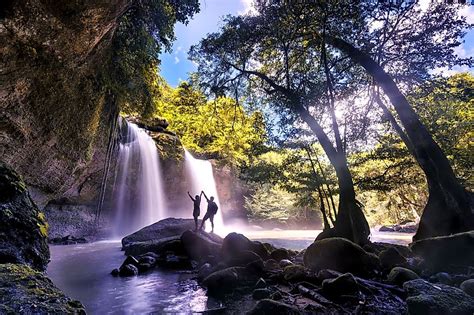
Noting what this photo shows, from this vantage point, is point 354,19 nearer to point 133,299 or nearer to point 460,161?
point 460,161

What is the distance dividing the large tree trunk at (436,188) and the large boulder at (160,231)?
9819mm

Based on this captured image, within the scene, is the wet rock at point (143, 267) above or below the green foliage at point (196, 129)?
below

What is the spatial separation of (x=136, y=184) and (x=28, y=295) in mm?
19665

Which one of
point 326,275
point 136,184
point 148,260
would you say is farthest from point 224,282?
point 136,184

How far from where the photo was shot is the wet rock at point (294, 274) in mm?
5730

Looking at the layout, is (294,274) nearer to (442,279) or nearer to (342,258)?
(342,258)

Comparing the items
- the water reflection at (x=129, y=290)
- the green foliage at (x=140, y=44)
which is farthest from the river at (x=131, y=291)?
the green foliage at (x=140, y=44)

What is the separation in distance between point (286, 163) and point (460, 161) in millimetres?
7062

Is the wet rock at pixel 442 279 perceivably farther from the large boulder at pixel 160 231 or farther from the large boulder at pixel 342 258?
the large boulder at pixel 160 231

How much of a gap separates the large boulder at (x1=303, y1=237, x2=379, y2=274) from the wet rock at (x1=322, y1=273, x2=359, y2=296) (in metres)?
1.52

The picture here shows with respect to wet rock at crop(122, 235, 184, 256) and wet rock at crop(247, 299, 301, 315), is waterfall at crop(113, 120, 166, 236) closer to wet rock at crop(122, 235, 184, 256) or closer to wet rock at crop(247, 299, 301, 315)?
wet rock at crop(122, 235, 184, 256)

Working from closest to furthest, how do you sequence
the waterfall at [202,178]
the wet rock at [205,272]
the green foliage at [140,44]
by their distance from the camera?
the wet rock at [205,272] → the green foliage at [140,44] → the waterfall at [202,178]

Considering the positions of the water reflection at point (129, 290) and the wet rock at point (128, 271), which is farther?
the wet rock at point (128, 271)

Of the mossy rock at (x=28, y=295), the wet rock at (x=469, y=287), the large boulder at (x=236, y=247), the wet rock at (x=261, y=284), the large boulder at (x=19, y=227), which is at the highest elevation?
the large boulder at (x=19, y=227)
